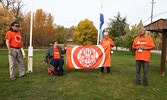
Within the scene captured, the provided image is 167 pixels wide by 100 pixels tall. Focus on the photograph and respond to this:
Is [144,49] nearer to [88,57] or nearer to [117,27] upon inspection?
[88,57]

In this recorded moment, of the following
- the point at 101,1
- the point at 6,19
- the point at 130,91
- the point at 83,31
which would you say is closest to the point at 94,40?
the point at 83,31

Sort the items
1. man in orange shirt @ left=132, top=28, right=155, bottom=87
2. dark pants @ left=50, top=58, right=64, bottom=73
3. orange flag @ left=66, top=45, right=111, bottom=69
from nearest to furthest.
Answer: man in orange shirt @ left=132, top=28, right=155, bottom=87, dark pants @ left=50, top=58, right=64, bottom=73, orange flag @ left=66, top=45, right=111, bottom=69

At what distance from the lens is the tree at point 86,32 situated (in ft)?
122

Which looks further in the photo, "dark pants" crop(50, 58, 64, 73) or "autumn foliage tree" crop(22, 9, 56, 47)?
"autumn foliage tree" crop(22, 9, 56, 47)

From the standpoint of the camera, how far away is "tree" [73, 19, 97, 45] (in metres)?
37.2

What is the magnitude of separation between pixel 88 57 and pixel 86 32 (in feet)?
103

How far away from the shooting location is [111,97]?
3.66 meters

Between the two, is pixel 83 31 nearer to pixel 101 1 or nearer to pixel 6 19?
pixel 6 19

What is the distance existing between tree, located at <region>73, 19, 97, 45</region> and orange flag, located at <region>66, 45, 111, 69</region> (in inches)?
1197

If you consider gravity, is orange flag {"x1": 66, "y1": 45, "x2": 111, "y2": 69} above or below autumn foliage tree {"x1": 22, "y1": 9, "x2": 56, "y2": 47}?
below

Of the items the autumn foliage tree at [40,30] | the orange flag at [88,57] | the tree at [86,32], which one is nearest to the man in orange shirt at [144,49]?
the orange flag at [88,57]

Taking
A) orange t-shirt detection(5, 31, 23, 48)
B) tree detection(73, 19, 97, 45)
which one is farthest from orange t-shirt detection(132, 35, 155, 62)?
tree detection(73, 19, 97, 45)

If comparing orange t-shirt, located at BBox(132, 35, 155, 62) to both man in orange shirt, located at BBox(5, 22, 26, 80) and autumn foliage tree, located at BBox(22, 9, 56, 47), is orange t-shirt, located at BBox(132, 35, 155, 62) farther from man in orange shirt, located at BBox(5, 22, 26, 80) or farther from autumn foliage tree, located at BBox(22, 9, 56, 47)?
autumn foliage tree, located at BBox(22, 9, 56, 47)

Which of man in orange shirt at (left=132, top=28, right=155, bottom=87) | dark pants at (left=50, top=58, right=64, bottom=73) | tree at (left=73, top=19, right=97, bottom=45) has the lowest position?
dark pants at (left=50, top=58, right=64, bottom=73)
